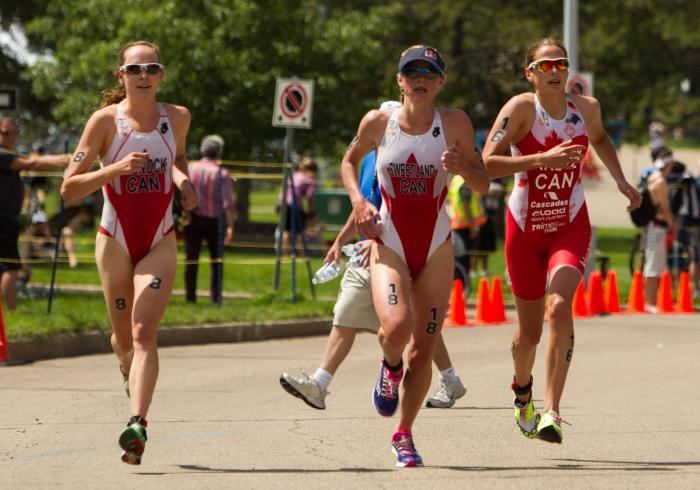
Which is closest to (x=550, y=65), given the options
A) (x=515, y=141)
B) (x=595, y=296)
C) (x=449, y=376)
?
(x=515, y=141)

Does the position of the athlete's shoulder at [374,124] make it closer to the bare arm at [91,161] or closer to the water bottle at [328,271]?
the bare arm at [91,161]

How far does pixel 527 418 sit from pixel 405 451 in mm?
1119

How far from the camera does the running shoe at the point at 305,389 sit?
9.27 meters

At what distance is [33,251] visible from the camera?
80.1ft

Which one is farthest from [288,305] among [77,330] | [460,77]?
[460,77]

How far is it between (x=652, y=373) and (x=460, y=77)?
26.7m

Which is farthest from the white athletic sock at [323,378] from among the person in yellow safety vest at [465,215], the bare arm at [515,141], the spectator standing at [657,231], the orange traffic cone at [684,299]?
the person in yellow safety vest at [465,215]

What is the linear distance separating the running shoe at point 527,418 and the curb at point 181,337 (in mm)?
6222

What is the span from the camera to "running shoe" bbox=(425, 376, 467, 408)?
10742mm

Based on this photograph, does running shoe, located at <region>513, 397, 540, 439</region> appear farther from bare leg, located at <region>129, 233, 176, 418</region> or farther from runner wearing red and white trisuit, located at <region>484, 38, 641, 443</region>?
bare leg, located at <region>129, 233, 176, 418</region>

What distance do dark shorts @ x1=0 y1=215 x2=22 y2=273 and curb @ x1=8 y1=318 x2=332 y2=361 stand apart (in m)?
1.58

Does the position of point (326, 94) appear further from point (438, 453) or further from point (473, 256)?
point (438, 453)

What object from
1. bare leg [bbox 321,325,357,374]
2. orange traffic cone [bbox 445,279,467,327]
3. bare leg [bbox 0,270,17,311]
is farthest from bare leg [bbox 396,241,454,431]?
orange traffic cone [bbox 445,279,467,327]

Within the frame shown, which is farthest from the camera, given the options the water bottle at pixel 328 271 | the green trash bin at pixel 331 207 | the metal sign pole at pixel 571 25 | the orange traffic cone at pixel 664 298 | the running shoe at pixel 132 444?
the green trash bin at pixel 331 207
